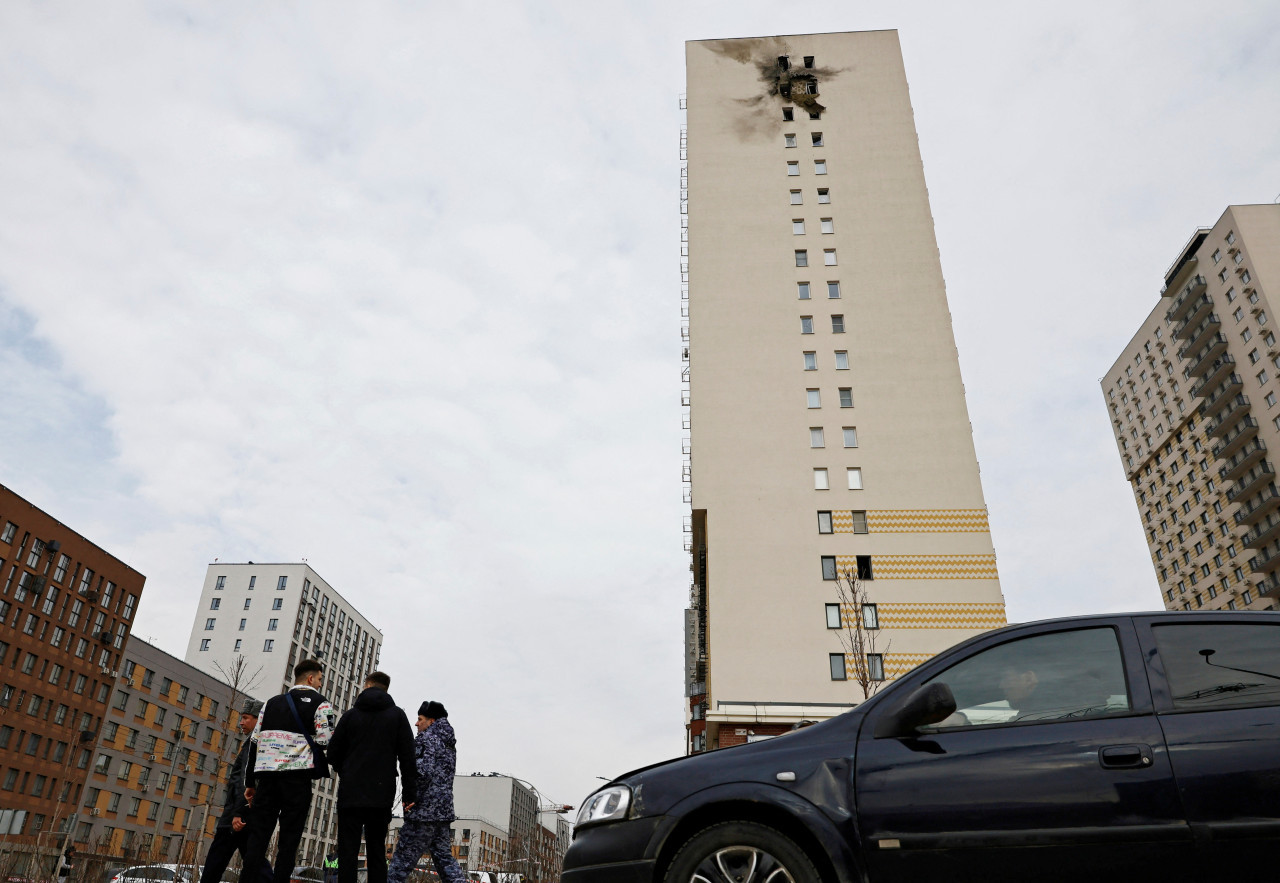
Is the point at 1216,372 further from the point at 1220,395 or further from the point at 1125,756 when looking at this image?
the point at 1125,756

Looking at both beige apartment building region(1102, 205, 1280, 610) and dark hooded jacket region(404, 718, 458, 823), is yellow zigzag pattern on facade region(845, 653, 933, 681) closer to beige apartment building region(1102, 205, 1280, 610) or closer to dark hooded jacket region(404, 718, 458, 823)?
dark hooded jacket region(404, 718, 458, 823)

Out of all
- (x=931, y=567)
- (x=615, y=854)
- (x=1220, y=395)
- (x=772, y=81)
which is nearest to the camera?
(x=615, y=854)

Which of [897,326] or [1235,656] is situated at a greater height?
[897,326]

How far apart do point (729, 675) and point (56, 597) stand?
51577 mm

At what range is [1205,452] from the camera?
71.9 meters

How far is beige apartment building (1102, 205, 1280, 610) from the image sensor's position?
6375 centimetres

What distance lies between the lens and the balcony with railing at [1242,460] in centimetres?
6438

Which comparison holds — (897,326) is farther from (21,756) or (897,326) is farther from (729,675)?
(21,756)

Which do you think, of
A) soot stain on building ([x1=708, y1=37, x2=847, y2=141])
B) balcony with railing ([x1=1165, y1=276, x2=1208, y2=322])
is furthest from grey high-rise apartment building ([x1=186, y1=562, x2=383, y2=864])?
balcony with railing ([x1=1165, y1=276, x2=1208, y2=322])

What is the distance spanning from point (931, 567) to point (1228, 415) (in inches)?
1951

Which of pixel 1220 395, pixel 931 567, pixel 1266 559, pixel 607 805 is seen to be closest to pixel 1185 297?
pixel 1220 395

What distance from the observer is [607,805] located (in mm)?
4121

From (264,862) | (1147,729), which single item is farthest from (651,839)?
(264,862)

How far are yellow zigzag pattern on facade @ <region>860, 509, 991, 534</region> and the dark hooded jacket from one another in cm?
2959
